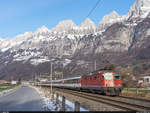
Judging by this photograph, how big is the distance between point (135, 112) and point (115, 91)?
16.3m

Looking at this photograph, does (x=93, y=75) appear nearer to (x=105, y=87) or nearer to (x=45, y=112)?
(x=105, y=87)

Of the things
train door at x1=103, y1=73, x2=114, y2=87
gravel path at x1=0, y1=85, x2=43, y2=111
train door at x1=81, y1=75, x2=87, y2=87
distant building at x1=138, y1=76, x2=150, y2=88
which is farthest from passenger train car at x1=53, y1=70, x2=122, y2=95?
distant building at x1=138, y1=76, x2=150, y2=88

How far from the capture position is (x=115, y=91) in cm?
3228

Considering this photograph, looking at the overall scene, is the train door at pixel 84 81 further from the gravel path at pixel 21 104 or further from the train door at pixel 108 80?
the gravel path at pixel 21 104

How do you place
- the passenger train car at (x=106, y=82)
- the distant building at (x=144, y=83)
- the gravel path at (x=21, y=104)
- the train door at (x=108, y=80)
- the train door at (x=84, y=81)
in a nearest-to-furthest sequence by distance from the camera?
the gravel path at (x=21, y=104), the passenger train car at (x=106, y=82), the train door at (x=108, y=80), the train door at (x=84, y=81), the distant building at (x=144, y=83)

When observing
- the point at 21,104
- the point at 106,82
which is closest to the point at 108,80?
the point at 106,82

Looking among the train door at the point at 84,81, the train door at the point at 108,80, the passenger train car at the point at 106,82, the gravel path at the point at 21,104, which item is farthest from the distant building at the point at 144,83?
the gravel path at the point at 21,104

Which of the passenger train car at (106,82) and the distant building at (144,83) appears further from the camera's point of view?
the distant building at (144,83)

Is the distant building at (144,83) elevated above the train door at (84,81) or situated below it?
Answer: below

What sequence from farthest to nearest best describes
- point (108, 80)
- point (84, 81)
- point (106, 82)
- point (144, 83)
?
point (144, 83) < point (84, 81) < point (108, 80) < point (106, 82)

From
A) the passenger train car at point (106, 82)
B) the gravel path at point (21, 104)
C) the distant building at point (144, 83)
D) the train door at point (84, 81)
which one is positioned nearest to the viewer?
the gravel path at point (21, 104)

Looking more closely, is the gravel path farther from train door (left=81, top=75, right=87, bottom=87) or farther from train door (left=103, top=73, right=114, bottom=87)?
train door (left=81, top=75, right=87, bottom=87)

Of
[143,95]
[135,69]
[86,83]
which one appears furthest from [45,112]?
[135,69]

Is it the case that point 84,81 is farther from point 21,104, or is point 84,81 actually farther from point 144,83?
point 144,83
